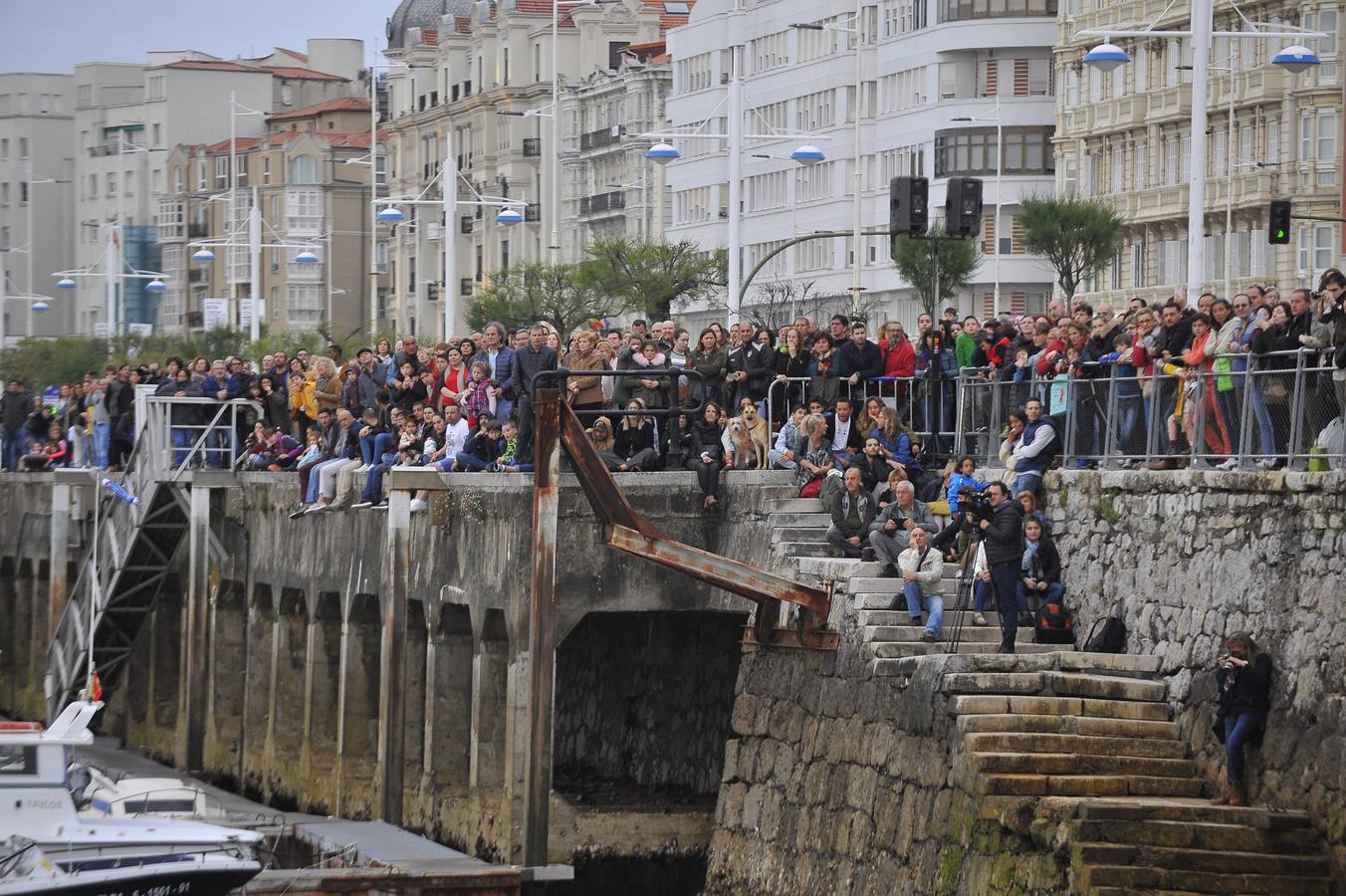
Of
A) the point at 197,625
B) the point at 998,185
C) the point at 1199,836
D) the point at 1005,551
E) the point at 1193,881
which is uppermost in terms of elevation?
the point at 998,185

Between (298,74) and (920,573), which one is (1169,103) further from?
(298,74)

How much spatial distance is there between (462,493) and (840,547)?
19.2ft

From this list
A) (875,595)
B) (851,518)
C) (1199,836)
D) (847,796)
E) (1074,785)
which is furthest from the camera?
(851,518)

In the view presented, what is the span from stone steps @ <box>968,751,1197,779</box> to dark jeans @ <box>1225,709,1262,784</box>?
83 cm

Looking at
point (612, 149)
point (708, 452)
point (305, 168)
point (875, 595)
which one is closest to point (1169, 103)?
point (612, 149)

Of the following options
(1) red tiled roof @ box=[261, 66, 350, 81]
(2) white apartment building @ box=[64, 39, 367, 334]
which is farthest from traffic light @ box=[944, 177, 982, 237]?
(1) red tiled roof @ box=[261, 66, 350, 81]

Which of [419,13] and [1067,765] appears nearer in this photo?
[1067,765]

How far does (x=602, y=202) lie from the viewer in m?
120

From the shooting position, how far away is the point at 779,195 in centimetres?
9938

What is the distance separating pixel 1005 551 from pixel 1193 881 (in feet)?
17.0

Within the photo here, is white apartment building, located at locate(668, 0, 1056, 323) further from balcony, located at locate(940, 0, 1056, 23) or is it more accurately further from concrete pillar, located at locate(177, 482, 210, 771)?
concrete pillar, located at locate(177, 482, 210, 771)

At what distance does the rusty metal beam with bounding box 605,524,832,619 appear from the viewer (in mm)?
27500

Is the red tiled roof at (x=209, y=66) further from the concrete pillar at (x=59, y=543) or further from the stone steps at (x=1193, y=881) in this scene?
the stone steps at (x=1193, y=881)

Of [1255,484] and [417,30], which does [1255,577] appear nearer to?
[1255,484]
